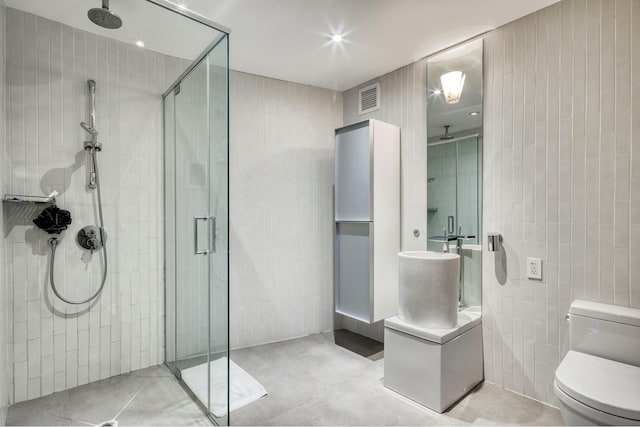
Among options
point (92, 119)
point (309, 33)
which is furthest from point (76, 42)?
point (309, 33)

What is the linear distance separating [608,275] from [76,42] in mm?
3189

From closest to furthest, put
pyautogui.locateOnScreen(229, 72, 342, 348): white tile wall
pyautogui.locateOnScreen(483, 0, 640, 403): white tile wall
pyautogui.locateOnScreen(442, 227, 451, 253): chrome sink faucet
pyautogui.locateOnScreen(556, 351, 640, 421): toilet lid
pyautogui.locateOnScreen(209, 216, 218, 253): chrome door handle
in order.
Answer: pyautogui.locateOnScreen(556, 351, 640, 421): toilet lid
pyautogui.locateOnScreen(483, 0, 640, 403): white tile wall
pyautogui.locateOnScreen(209, 216, 218, 253): chrome door handle
pyautogui.locateOnScreen(442, 227, 451, 253): chrome sink faucet
pyautogui.locateOnScreen(229, 72, 342, 348): white tile wall

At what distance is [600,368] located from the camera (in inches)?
60.4

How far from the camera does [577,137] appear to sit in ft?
5.97

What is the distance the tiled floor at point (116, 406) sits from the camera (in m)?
1.75

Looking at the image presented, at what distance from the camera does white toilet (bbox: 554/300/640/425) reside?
1272 millimetres

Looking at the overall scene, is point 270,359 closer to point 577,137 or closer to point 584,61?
point 577,137

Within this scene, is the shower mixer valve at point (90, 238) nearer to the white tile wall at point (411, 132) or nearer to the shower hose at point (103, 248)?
the shower hose at point (103, 248)

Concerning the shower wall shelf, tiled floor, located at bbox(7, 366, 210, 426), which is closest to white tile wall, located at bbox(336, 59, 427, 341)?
tiled floor, located at bbox(7, 366, 210, 426)

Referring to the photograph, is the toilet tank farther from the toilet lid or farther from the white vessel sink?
the white vessel sink

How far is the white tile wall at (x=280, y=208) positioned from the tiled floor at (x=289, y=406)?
72 cm

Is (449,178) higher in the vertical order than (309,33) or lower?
lower

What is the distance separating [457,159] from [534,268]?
2.84ft

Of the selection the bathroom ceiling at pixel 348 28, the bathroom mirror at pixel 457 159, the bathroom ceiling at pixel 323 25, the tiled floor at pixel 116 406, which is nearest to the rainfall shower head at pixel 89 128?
the bathroom ceiling at pixel 323 25
